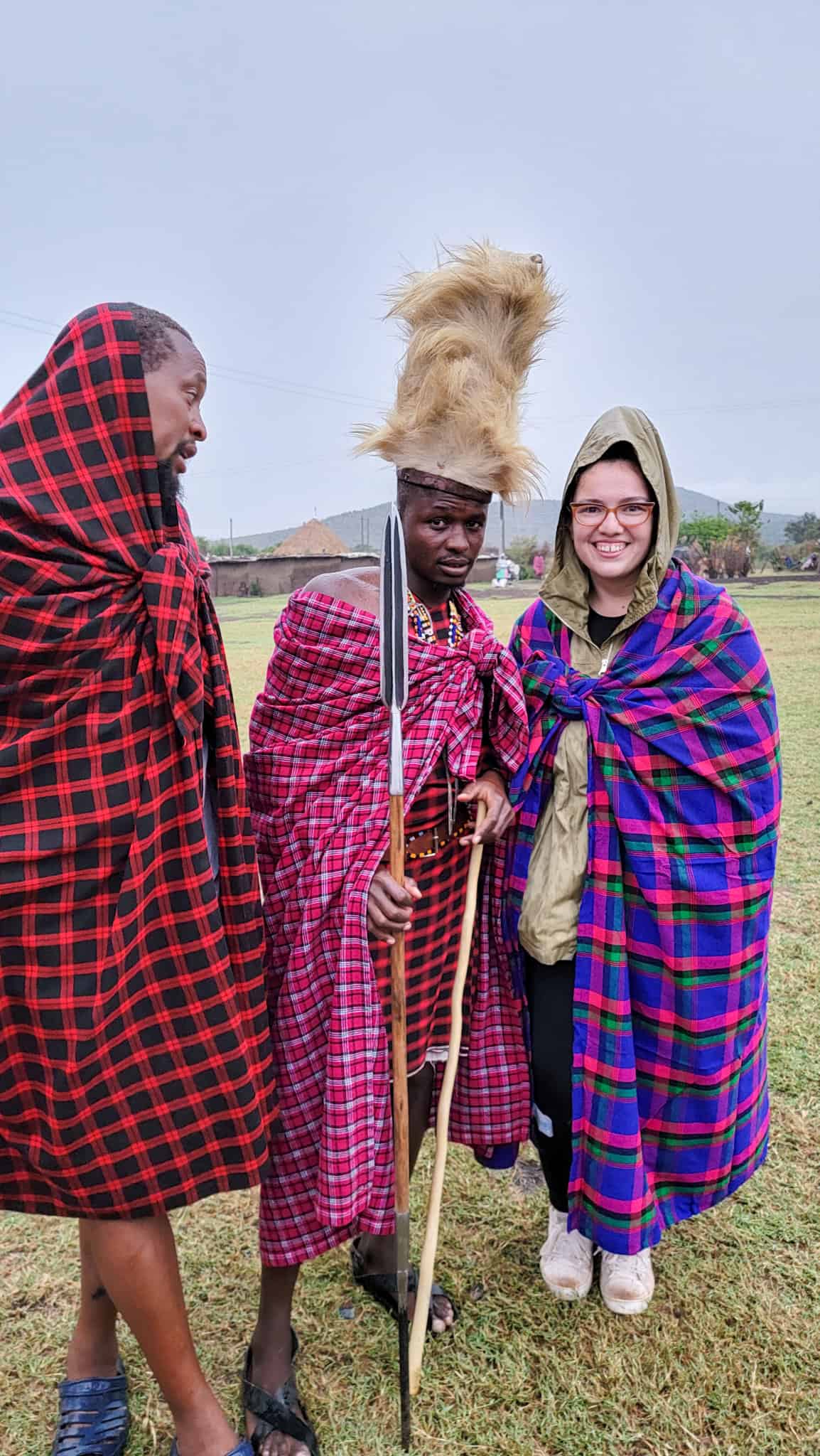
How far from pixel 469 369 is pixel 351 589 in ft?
1.84

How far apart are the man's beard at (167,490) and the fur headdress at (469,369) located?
0.62 m

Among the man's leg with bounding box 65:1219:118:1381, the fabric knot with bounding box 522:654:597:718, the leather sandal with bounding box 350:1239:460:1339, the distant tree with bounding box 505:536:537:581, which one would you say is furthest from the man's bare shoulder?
the distant tree with bounding box 505:536:537:581

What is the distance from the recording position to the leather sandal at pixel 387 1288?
2383mm

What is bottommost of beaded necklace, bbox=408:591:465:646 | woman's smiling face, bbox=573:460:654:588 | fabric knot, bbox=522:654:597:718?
fabric knot, bbox=522:654:597:718

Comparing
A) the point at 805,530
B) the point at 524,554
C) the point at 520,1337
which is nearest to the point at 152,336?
the point at 520,1337

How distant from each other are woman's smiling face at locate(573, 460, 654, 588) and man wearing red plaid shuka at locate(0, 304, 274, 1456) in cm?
96

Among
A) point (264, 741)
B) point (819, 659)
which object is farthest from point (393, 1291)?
point (819, 659)

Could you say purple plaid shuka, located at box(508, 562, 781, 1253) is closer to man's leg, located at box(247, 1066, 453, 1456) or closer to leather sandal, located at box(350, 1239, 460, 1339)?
leather sandal, located at box(350, 1239, 460, 1339)

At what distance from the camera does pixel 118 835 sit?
64.4 inches

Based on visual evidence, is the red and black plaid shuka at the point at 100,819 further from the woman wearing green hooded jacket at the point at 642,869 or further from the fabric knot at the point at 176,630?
the woman wearing green hooded jacket at the point at 642,869

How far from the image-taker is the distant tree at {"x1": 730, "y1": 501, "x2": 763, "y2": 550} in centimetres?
4547

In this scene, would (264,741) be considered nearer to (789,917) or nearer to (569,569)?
(569,569)

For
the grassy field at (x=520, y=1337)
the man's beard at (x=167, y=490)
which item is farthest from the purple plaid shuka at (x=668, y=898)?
the man's beard at (x=167, y=490)

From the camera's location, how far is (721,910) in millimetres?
2242
